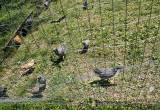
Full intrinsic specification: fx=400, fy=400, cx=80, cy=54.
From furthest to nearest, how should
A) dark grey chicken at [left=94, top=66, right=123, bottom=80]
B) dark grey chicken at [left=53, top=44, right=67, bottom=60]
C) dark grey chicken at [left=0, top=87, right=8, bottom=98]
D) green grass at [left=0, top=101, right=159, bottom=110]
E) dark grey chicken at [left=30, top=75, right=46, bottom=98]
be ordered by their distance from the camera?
dark grey chicken at [left=53, top=44, right=67, bottom=60] → dark grey chicken at [left=0, top=87, right=8, bottom=98] → dark grey chicken at [left=30, top=75, right=46, bottom=98] → dark grey chicken at [left=94, top=66, right=123, bottom=80] → green grass at [left=0, top=101, right=159, bottom=110]

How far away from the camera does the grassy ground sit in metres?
5.37

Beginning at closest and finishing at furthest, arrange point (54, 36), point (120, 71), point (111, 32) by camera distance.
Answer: point (120, 71) → point (111, 32) → point (54, 36)

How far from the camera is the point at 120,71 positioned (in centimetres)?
559

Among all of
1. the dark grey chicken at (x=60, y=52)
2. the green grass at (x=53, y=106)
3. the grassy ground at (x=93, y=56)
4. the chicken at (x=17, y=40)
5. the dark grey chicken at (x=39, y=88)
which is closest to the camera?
the green grass at (x=53, y=106)

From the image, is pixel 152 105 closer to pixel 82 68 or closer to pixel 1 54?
pixel 82 68

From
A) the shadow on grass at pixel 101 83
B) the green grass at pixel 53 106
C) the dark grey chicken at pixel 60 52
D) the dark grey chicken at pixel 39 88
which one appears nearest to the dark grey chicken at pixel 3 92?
the green grass at pixel 53 106

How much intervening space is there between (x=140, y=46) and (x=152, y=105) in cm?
137

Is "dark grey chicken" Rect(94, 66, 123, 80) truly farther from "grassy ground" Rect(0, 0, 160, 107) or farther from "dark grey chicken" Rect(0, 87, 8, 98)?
"dark grey chicken" Rect(0, 87, 8, 98)

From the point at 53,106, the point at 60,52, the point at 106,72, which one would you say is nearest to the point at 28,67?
the point at 60,52

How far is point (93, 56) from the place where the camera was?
20.3 feet

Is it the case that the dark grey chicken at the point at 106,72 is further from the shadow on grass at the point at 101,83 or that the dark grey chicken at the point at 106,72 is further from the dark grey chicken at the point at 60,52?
the dark grey chicken at the point at 60,52

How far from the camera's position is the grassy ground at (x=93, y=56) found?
17.6 ft

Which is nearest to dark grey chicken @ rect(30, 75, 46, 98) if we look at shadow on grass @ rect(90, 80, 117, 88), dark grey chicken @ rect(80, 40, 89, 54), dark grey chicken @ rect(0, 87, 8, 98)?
dark grey chicken @ rect(0, 87, 8, 98)

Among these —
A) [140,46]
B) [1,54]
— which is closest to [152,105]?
[140,46]
